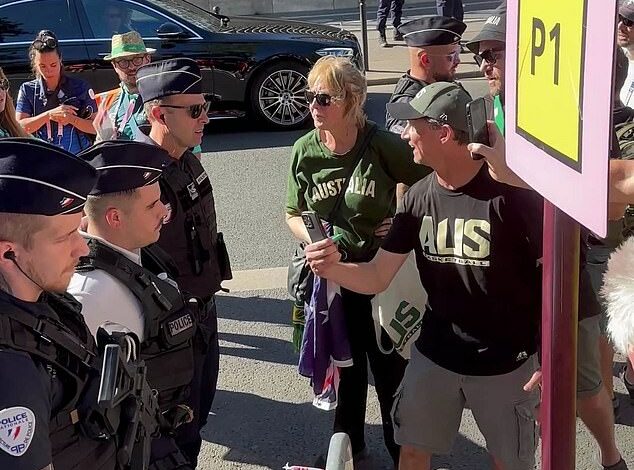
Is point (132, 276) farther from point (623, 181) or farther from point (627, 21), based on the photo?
point (627, 21)

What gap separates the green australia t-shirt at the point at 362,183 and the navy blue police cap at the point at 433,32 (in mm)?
1320

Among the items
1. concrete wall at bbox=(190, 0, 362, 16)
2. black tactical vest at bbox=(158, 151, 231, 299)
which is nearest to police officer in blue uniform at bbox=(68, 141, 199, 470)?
black tactical vest at bbox=(158, 151, 231, 299)

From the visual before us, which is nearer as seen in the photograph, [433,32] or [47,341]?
[47,341]

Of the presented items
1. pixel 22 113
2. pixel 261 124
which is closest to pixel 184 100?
pixel 22 113

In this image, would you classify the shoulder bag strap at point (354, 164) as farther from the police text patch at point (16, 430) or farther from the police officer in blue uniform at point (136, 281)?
the police text patch at point (16, 430)

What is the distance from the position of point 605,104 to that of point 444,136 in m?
1.62

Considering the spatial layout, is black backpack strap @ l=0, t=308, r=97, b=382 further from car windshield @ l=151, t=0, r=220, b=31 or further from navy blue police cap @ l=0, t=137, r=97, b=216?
car windshield @ l=151, t=0, r=220, b=31

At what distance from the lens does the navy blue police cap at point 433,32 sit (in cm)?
475

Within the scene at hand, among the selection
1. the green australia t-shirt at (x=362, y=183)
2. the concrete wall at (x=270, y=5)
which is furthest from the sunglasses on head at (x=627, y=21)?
the concrete wall at (x=270, y=5)

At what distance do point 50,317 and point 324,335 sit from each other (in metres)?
1.99

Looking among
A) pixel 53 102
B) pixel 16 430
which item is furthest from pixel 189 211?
pixel 53 102

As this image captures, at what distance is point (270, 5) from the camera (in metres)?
23.8

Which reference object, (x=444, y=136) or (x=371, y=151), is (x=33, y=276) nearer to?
(x=444, y=136)

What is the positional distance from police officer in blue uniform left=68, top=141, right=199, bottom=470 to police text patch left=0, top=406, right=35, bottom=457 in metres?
0.74
